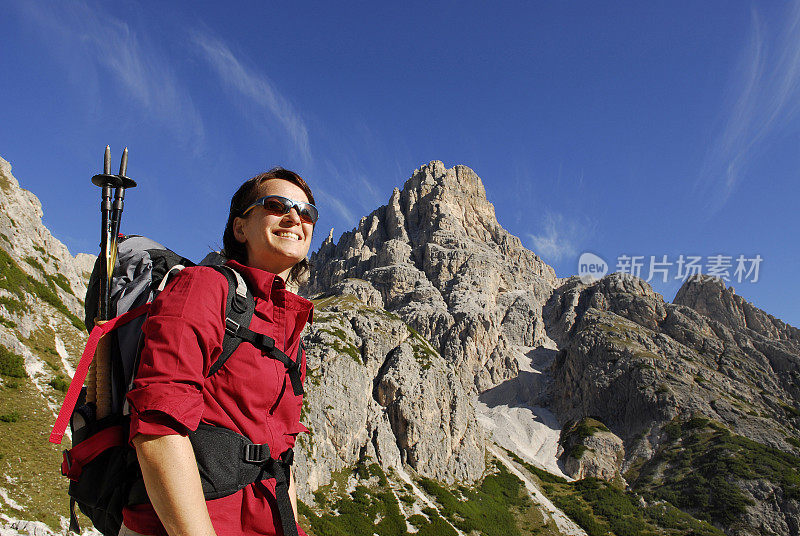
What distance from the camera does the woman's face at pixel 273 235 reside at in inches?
122

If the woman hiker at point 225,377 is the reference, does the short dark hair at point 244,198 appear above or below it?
above

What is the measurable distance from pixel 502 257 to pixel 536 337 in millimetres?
35259

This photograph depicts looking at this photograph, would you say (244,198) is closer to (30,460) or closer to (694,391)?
(30,460)

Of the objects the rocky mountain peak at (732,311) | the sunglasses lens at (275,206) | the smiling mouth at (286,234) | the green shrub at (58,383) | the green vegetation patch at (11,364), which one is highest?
the rocky mountain peak at (732,311)

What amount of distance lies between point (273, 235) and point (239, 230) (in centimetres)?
42

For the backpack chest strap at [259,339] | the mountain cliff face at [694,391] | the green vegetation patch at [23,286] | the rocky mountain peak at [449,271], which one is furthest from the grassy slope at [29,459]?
the rocky mountain peak at [449,271]

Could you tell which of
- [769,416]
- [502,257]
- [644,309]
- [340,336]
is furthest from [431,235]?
[769,416]

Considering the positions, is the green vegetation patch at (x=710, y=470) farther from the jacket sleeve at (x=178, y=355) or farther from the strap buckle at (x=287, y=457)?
the jacket sleeve at (x=178, y=355)

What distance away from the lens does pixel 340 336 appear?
68.6 m

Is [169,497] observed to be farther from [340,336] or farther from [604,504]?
[604,504]

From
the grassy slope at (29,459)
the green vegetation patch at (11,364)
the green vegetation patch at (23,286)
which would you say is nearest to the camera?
the grassy slope at (29,459)

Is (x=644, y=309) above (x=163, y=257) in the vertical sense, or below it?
above

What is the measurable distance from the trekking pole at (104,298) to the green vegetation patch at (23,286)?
36.4 m

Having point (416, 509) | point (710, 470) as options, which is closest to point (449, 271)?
point (710, 470)
